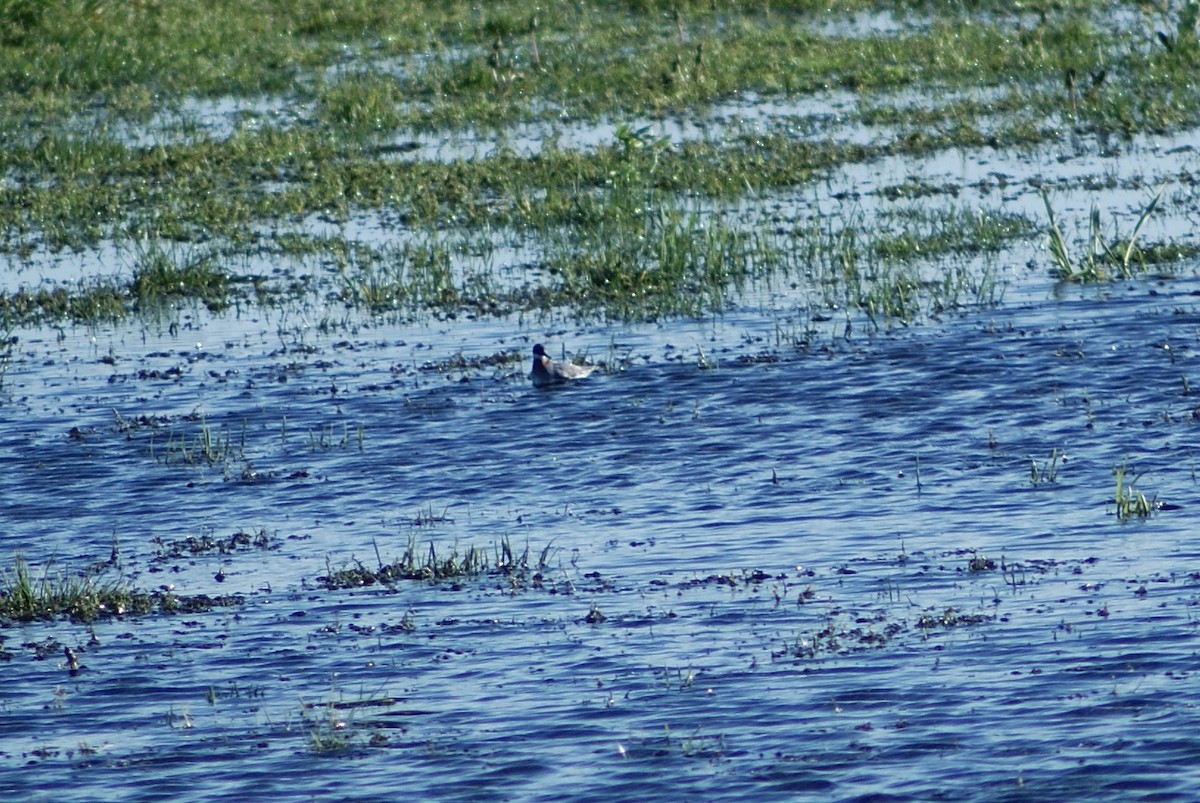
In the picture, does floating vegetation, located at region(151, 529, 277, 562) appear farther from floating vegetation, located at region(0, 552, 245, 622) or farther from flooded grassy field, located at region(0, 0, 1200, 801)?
floating vegetation, located at region(0, 552, 245, 622)

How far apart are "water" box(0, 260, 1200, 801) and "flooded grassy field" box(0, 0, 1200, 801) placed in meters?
0.04

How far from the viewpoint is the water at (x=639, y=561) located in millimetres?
8398

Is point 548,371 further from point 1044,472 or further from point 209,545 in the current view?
point 1044,472

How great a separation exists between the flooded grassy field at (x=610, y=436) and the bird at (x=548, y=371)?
0.15m

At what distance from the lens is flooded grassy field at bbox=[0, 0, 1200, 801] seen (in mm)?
8680

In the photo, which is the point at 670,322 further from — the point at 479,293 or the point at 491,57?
the point at 491,57

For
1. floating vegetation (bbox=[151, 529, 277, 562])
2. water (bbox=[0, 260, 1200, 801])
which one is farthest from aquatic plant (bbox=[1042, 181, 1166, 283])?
floating vegetation (bbox=[151, 529, 277, 562])

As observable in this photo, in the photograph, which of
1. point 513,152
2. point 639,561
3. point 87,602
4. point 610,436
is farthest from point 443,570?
point 513,152

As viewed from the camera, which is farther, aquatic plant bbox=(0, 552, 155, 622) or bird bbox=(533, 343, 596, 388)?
bird bbox=(533, 343, 596, 388)

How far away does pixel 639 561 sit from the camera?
1102cm

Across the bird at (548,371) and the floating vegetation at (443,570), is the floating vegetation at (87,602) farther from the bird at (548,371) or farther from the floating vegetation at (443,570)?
the bird at (548,371)

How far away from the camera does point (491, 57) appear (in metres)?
29.1

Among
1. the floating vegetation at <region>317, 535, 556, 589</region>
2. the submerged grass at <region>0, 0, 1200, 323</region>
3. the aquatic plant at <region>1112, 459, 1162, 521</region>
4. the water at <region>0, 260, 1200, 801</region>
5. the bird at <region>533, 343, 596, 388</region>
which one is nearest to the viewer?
the water at <region>0, 260, 1200, 801</region>

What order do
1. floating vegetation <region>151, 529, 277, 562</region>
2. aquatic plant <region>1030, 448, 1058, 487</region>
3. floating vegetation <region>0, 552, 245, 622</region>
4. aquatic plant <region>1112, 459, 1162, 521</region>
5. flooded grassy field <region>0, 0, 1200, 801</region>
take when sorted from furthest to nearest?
aquatic plant <region>1030, 448, 1058, 487</region>, floating vegetation <region>151, 529, 277, 562</region>, aquatic plant <region>1112, 459, 1162, 521</region>, floating vegetation <region>0, 552, 245, 622</region>, flooded grassy field <region>0, 0, 1200, 801</region>
